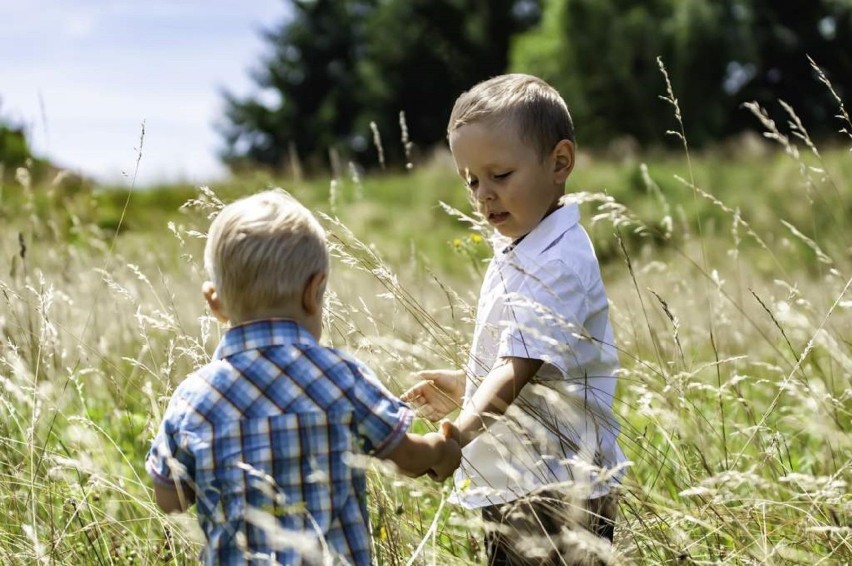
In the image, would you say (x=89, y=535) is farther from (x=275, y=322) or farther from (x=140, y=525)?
(x=275, y=322)

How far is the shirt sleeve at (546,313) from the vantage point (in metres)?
2.39

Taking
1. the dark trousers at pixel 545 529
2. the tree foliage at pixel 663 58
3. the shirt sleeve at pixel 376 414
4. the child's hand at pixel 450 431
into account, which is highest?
the shirt sleeve at pixel 376 414

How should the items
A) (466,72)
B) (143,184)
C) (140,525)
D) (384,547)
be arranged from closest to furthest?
(384,547) → (140,525) → (143,184) → (466,72)

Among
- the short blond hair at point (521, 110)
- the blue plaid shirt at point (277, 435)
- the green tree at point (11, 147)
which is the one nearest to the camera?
the blue plaid shirt at point (277, 435)

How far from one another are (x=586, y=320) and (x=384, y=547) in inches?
28.9

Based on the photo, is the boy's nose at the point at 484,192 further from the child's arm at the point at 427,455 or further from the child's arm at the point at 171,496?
the child's arm at the point at 171,496

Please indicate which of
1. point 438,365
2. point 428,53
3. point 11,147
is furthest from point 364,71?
point 438,365

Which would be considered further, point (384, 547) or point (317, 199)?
point (317, 199)

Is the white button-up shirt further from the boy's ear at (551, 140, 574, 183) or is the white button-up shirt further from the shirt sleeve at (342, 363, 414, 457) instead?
the shirt sleeve at (342, 363, 414, 457)

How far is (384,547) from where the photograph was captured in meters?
2.46

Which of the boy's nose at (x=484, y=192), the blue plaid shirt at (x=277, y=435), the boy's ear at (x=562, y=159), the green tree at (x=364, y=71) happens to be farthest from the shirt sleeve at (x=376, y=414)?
the green tree at (x=364, y=71)

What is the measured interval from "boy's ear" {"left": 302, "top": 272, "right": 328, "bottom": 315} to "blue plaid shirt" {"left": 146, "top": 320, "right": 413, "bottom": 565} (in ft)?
0.15

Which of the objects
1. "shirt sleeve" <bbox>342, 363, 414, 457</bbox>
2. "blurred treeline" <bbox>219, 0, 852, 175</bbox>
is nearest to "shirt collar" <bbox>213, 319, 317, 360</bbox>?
"shirt sleeve" <bbox>342, 363, 414, 457</bbox>

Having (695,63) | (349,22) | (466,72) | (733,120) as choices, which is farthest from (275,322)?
(349,22)
